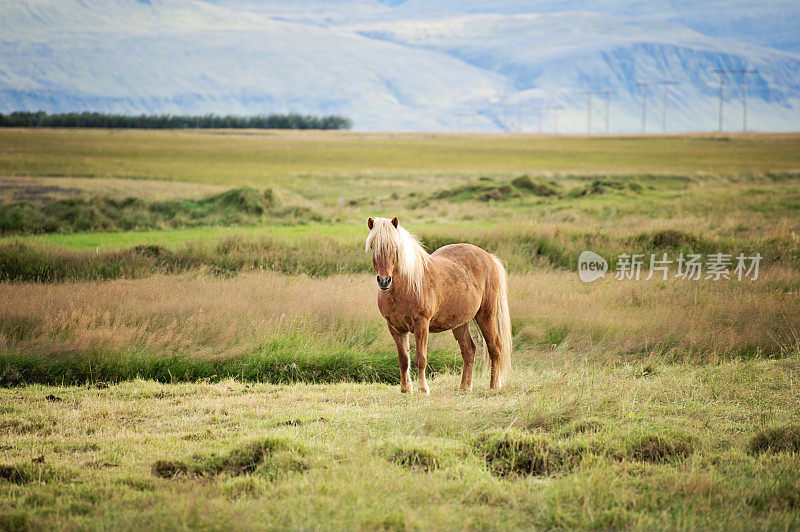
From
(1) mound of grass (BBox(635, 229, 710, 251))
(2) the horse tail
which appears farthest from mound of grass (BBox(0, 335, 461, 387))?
(1) mound of grass (BBox(635, 229, 710, 251))

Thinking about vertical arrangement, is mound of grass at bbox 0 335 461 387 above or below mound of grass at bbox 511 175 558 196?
below

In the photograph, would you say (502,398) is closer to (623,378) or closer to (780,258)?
(623,378)

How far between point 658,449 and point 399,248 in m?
3.51

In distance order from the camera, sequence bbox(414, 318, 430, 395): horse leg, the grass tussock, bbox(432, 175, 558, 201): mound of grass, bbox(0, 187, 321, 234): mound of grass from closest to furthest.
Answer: bbox(414, 318, 430, 395): horse leg, the grass tussock, bbox(0, 187, 321, 234): mound of grass, bbox(432, 175, 558, 201): mound of grass

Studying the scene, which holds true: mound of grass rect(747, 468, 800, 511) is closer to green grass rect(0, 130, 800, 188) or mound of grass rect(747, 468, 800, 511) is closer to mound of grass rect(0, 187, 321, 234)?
mound of grass rect(0, 187, 321, 234)

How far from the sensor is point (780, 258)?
23.0 m

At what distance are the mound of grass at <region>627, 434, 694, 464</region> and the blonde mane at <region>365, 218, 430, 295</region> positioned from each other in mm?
2994

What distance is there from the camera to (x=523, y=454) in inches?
281

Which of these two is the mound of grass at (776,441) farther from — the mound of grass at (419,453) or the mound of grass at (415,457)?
the mound of grass at (415,457)

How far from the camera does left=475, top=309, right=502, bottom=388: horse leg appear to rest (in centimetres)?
998

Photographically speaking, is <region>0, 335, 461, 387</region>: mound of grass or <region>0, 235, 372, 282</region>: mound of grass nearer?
<region>0, 335, 461, 387</region>: mound of grass

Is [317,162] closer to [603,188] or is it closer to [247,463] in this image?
[603,188]

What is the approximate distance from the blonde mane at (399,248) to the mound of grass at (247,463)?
2.34 meters

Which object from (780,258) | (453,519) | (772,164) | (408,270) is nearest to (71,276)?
(408,270)
